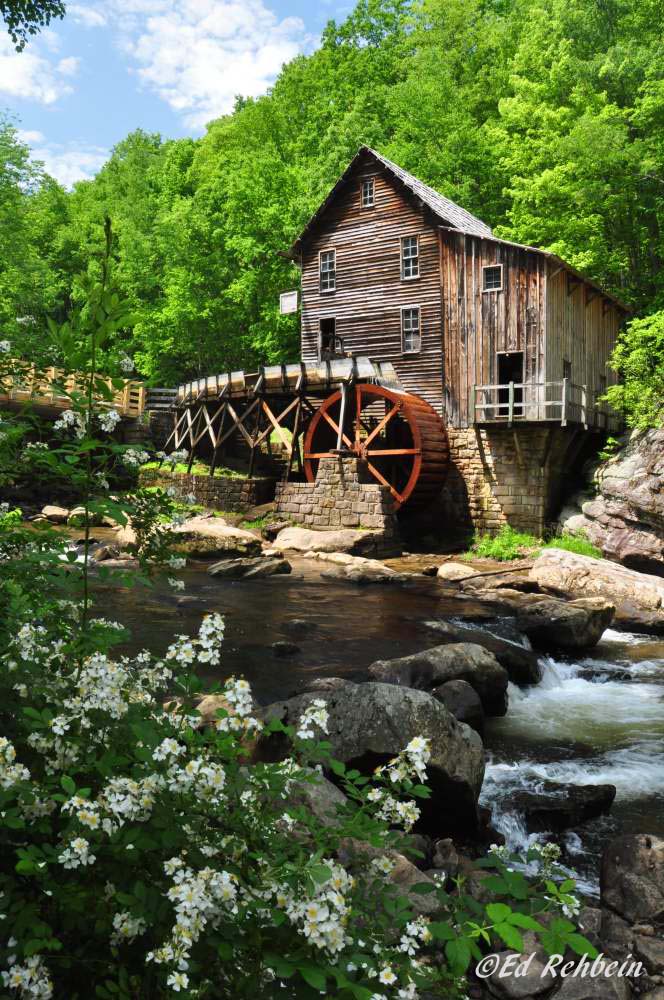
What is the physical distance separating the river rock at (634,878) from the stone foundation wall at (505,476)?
13147mm

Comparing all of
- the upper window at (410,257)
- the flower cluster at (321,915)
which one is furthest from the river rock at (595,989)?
the upper window at (410,257)

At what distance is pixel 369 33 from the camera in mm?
31312

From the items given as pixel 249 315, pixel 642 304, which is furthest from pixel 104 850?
pixel 249 315

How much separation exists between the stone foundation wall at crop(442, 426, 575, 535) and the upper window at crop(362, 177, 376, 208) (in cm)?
718

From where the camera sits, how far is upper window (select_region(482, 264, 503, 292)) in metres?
18.2

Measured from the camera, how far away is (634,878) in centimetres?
438

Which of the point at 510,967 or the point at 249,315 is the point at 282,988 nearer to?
the point at 510,967

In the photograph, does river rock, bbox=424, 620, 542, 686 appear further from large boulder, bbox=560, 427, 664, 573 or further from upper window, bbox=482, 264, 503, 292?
upper window, bbox=482, 264, 503, 292

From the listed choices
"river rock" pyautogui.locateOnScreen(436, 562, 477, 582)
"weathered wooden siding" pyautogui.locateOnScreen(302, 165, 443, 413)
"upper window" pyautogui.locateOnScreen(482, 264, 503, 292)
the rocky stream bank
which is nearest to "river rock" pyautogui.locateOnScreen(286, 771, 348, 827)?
the rocky stream bank

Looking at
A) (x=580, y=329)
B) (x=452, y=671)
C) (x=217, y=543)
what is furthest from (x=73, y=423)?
(x=580, y=329)

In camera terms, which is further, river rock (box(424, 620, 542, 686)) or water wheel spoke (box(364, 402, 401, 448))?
water wheel spoke (box(364, 402, 401, 448))

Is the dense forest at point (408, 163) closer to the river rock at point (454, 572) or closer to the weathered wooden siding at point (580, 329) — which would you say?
the weathered wooden siding at point (580, 329)

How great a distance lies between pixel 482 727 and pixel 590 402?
14718mm

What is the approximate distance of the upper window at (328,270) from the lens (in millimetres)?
21641
